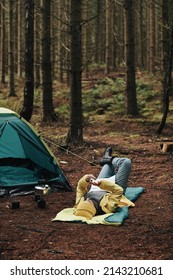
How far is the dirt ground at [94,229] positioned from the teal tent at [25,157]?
0.53m

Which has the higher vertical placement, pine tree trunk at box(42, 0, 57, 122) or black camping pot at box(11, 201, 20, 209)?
pine tree trunk at box(42, 0, 57, 122)

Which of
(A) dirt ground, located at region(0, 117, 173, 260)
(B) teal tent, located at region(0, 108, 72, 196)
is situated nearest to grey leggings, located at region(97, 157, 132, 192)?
(A) dirt ground, located at region(0, 117, 173, 260)

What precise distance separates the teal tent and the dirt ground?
0.53 metres

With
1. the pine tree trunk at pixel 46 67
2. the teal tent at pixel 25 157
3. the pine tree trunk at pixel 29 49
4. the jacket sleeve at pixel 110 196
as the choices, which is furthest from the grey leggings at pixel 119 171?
the pine tree trunk at pixel 46 67

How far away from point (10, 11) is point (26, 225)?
20.4m

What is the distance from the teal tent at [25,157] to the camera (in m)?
9.78

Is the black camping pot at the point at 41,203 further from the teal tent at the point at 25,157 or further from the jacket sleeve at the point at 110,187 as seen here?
the teal tent at the point at 25,157

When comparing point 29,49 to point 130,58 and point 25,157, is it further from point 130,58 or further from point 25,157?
point 25,157

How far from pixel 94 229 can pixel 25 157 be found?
134 inches

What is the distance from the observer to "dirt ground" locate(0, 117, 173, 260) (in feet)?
19.9

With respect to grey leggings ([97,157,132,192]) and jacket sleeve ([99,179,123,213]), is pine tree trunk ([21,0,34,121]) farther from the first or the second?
jacket sleeve ([99,179,123,213])
